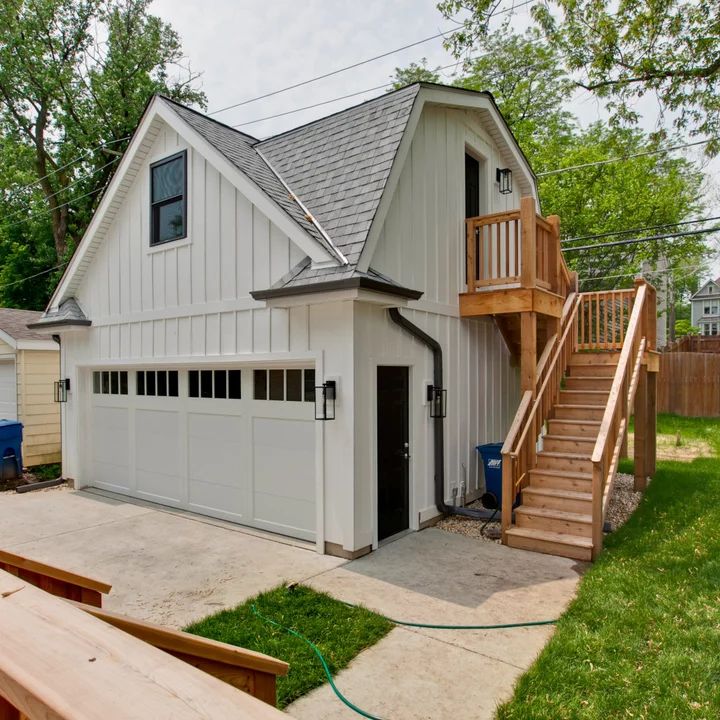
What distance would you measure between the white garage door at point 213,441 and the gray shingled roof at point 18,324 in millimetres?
2677

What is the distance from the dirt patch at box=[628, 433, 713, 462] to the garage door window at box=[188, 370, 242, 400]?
8146 mm

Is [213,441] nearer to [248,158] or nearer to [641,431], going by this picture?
[248,158]

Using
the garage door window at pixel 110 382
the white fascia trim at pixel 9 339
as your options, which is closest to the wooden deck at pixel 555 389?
the garage door window at pixel 110 382

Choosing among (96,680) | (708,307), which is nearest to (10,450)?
(96,680)

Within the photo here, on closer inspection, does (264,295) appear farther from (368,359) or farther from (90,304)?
(90,304)

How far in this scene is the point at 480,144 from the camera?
857cm

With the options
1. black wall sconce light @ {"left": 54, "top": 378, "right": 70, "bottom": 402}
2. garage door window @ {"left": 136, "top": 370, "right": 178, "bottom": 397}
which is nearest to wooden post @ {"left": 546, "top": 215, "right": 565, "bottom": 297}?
garage door window @ {"left": 136, "top": 370, "right": 178, "bottom": 397}

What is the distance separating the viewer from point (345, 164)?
698 centimetres

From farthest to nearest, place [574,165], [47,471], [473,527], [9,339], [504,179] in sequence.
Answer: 1. [574,165]
2. [9,339]
3. [47,471]
4. [504,179]
5. [473,527]

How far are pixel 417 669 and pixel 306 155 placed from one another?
22.1 ft

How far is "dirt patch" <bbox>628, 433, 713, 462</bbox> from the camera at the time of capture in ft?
35.8

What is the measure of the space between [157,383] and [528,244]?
18.7 ft

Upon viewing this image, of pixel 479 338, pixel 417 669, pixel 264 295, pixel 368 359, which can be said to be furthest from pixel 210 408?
pixel 417 669

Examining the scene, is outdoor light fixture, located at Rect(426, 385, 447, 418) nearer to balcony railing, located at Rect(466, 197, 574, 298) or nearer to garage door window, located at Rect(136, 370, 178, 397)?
balcony railing, located at Rect(466, 197, 574, 298)
